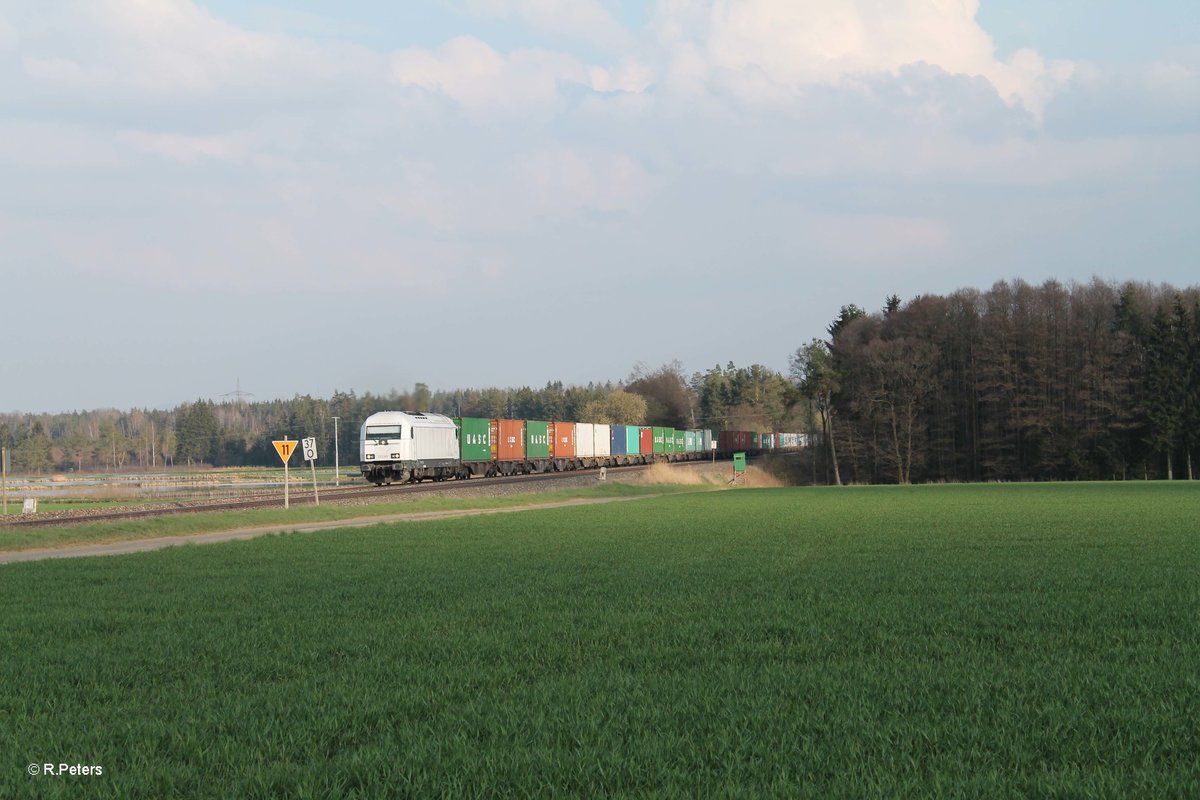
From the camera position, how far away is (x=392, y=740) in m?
6.39

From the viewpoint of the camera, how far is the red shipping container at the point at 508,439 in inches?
2579

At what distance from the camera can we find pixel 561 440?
75.9m

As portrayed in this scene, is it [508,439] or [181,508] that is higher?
[508,439]

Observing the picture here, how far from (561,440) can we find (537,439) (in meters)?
4.35

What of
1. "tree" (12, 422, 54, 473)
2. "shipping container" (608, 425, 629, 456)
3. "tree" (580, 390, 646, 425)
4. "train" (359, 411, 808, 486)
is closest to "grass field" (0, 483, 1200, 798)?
"train" (359, 411, 808, 486)

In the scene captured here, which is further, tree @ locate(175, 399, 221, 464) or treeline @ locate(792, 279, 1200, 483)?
tree @ locate(175, 399, 221, 464)

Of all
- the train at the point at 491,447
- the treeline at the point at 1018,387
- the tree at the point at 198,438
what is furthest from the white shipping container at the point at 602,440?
the tree at the point at 198,438

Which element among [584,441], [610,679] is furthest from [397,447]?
[610,679]

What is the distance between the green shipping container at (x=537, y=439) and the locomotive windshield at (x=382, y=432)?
18612mm

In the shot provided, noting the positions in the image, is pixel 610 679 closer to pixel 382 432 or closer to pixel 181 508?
pixel 181 508

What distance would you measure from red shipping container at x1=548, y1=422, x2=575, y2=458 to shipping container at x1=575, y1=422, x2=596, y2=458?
0.81 meters

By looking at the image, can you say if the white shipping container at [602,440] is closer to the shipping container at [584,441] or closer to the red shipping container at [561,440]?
the shipping container at [584,441]

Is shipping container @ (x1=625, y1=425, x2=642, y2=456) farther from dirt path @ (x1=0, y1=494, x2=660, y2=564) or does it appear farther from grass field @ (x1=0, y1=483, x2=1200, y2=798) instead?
grass field @ (x1=0, y1=483, x2=1200, y2=798)

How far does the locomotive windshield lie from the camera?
5197cm
